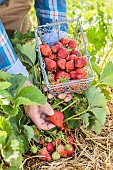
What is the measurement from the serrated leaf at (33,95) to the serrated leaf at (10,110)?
5 centimetres

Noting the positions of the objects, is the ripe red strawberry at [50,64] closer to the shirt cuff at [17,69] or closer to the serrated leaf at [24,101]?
the shirt cuff at [17,69]

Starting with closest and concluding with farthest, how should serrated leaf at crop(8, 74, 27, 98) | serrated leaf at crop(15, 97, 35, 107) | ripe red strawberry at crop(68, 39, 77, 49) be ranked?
serrated leaf at crop(15, 97, 35, 107), serrated leaf at crop(8, 74, 27, 98), ripe red strawberry at crop(68, 39, 77, 49)

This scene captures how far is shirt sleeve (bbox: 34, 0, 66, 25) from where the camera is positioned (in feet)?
6.19

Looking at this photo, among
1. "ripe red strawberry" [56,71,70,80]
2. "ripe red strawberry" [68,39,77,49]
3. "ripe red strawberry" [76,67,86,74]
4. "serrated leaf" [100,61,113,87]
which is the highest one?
"ripe red strawberry" [68,39,77,49]

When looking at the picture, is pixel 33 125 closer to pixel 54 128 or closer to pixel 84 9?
pixel 54 128

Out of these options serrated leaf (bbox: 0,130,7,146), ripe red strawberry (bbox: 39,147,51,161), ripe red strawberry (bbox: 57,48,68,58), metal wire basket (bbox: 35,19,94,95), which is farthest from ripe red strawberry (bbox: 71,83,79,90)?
serrated leaf (bbox: 0,130,7,146)

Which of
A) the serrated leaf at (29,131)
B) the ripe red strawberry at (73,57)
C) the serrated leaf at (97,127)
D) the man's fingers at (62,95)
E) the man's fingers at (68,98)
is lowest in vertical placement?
the serrated leaf at (97,127)

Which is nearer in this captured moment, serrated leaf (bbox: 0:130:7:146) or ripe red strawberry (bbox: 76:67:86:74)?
serrated leaf (bbox: 0:130:7:146)

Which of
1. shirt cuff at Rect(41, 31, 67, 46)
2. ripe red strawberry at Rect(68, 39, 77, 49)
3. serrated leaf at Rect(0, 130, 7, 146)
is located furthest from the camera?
shirt cuff at Rect(41, 31, 67, 46)

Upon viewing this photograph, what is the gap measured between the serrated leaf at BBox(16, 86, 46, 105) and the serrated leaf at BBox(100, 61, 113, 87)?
32cm

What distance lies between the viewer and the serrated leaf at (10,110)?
53.5 inches

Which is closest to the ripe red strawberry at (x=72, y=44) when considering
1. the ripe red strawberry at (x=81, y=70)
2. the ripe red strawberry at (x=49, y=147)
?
the ripe red strawberry at (x=81, y=70)

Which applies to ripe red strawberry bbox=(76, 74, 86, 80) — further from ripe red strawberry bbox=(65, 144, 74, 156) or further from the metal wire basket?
ripe red strawberry bbox=(65, 144, 74, 156)

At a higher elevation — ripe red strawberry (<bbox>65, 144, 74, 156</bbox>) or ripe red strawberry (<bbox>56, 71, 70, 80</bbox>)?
ripe red strawberry (<bbox>56, 71, 70, 80</bbox>)
